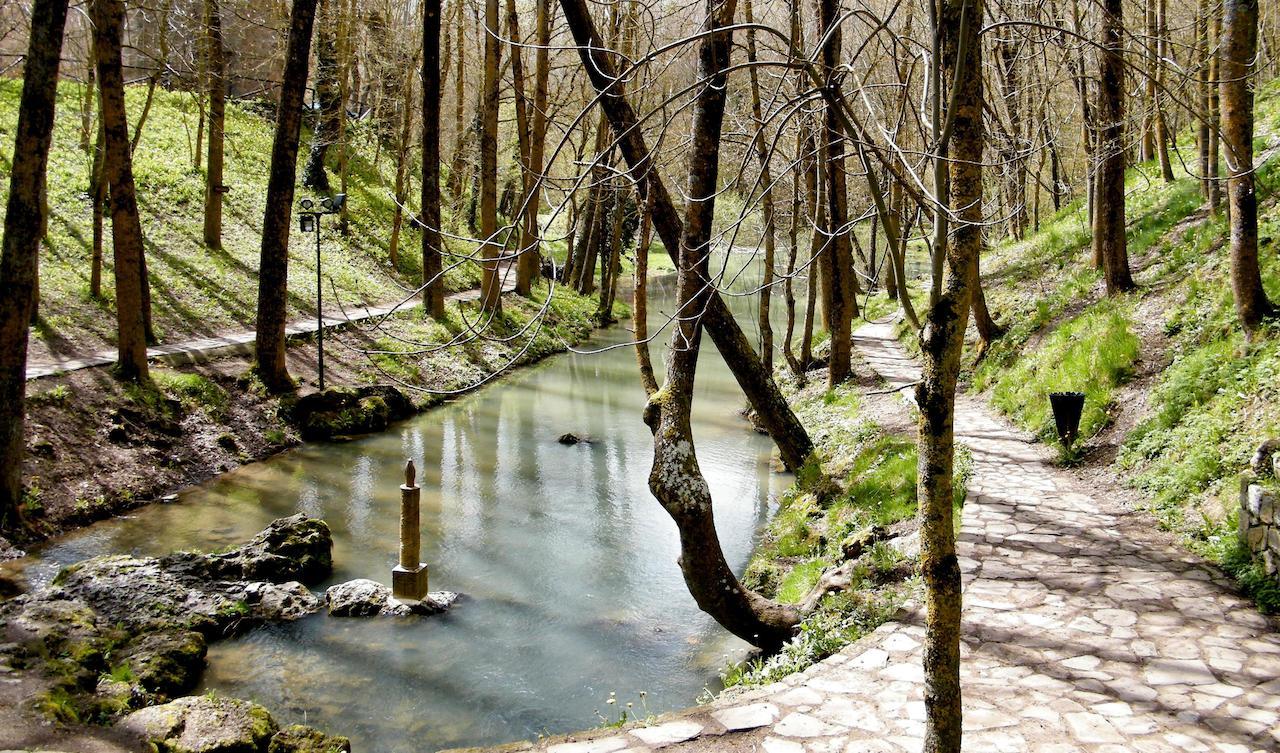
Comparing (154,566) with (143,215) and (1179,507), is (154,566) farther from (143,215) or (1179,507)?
(143,215)

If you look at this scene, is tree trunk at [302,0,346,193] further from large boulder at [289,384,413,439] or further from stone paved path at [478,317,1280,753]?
stone paved path at [478,317,1280,753]

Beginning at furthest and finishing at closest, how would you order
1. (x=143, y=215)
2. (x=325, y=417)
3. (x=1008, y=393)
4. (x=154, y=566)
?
(x=143, y=215), (x=325, y=417), (x=1008, y=393), (x=154, y=566)

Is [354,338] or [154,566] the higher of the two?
[354,338]

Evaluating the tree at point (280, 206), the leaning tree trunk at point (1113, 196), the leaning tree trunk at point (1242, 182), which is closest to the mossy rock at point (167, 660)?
the tree at point (280, 206)

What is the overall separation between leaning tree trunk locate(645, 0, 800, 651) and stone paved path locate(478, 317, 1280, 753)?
4.16 feet

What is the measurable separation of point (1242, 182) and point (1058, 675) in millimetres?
5653

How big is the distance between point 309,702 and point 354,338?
13048 millimetres

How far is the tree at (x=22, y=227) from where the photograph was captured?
28.7 feet

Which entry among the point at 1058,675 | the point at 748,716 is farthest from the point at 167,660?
the point at 1058,675

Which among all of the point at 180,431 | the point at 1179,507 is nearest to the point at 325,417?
the point at 180,431

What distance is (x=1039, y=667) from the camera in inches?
196

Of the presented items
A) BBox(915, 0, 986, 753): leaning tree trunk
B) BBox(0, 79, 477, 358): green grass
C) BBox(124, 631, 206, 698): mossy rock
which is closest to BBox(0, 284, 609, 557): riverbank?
BBox(0, 79, 477, 358): green grass

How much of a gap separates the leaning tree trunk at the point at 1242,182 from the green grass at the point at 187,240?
973 centimetres

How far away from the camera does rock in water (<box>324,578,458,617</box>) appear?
841cm
